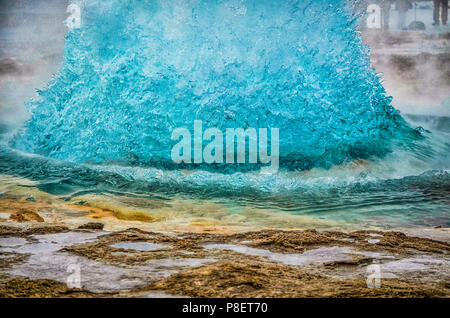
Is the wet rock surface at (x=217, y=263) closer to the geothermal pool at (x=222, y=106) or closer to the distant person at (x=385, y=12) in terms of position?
the geothermal pool at (x=222, y=106)

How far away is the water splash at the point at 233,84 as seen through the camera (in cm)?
464

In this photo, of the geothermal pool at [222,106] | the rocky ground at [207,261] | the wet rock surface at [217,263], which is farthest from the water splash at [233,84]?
the wet rock surface at [217,263]

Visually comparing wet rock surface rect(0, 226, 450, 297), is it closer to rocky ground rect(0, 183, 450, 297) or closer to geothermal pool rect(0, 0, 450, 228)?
rocky ground rect(0, 183, 450, 297)

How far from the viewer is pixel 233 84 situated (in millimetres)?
4707

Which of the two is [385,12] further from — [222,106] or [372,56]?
[222,106]

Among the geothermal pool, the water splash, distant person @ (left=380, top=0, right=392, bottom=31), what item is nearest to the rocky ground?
the geothermal pool

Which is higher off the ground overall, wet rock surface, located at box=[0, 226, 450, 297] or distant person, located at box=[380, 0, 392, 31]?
distant person, located at box=[380, 0, 392, 31]

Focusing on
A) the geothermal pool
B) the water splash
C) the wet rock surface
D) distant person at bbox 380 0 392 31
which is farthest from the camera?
distant person at bbox 380 0 392 31

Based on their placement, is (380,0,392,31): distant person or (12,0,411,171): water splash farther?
(380,0,392,31): distant person

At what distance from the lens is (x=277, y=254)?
7.53 feet

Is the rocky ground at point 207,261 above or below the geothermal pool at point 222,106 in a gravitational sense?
below

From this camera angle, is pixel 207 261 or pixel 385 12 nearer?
pixel 207 261

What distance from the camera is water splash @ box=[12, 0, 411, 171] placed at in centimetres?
464

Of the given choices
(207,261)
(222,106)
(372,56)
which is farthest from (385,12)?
(207,261)
